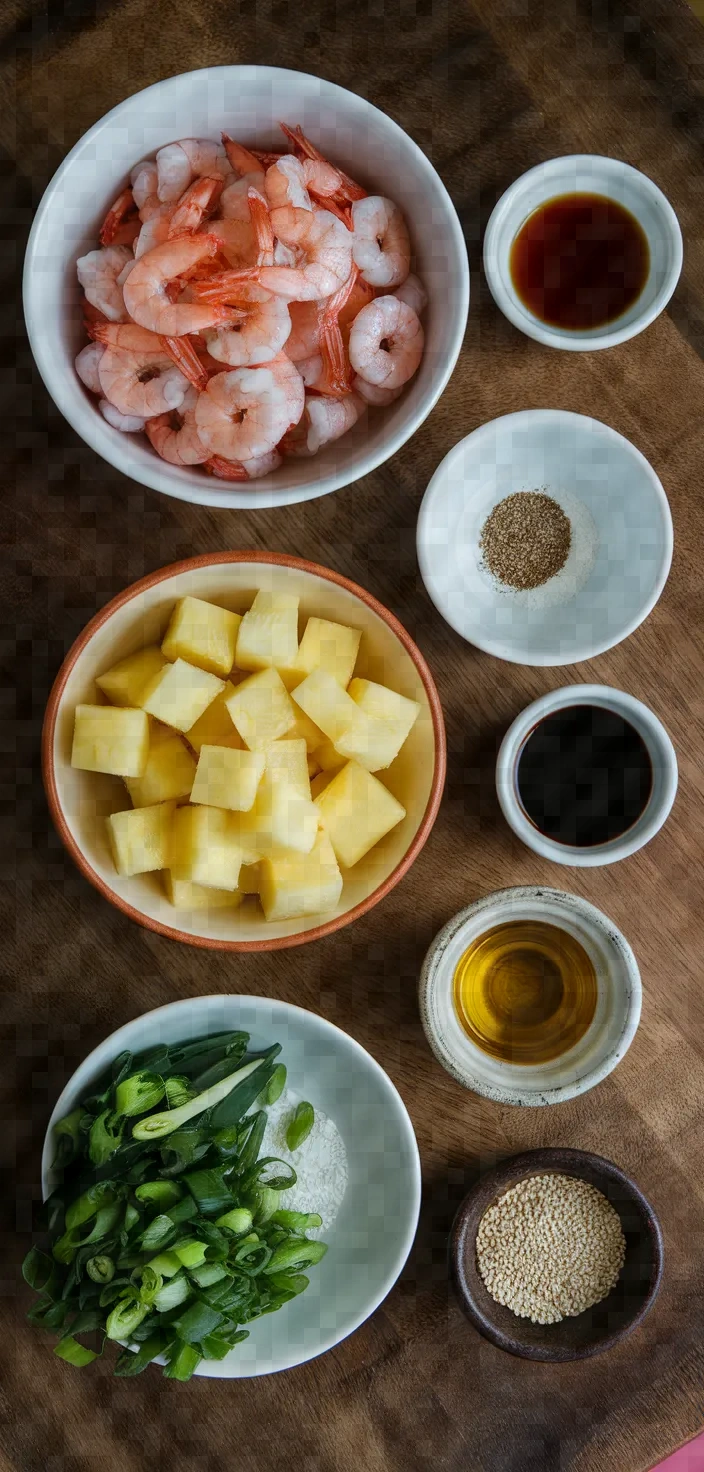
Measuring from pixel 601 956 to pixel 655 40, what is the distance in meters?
1.37

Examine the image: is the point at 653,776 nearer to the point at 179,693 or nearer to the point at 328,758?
the point at 328,758

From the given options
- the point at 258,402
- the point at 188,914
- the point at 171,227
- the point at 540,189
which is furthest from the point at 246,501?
the point at 540,189

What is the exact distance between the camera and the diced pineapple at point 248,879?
156 cm

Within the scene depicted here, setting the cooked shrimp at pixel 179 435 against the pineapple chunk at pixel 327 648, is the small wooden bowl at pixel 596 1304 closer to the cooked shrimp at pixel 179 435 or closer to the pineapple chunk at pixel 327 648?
the pineapple chunk at pixel 327 648

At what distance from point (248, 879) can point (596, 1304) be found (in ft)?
2.92

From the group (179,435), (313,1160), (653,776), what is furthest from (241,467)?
(313,1160)

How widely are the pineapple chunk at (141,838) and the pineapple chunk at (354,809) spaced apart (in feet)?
0.72

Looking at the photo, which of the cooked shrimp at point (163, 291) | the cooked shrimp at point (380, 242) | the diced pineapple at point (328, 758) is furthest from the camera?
the diced pineapple at point (328, 758)

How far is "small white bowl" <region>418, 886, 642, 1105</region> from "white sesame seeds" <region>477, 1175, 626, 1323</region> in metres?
0.23

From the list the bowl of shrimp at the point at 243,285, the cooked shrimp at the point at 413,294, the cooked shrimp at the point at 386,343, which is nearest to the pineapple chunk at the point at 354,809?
the bowl of shrimp at the point at 243,285

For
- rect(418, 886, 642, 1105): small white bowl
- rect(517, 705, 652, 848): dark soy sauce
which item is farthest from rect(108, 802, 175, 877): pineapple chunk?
rect(517, 705, 652, 848): dark soy sauce

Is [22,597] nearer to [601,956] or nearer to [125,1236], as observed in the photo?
[125,1236]

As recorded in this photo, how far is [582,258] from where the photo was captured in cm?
164

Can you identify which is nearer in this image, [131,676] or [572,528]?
[131,676]
